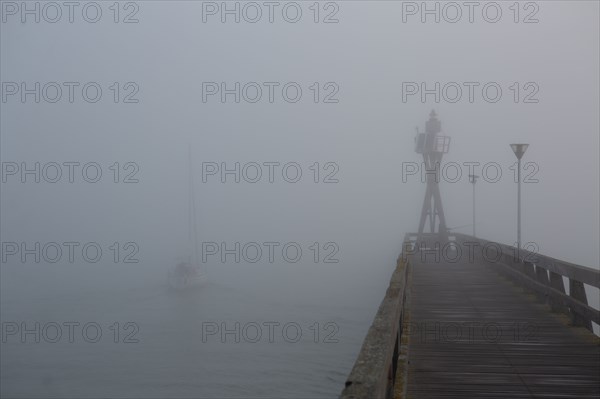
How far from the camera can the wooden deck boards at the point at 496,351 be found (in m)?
5.47

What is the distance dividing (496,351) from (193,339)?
3804cm

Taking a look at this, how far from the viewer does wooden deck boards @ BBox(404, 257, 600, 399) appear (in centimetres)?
547

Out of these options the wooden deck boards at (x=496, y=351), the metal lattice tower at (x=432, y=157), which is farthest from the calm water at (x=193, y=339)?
the wooden deck boards at (x=496, y=351)

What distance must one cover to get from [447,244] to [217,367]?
47.0 ft

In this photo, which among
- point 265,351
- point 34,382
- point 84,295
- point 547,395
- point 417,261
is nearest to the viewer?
point 547,395

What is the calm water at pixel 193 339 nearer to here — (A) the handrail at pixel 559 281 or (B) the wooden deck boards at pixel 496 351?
(A) the handrail at pixel 559 281

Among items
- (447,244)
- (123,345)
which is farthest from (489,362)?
(123,345)

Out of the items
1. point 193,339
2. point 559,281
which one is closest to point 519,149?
point 559,281

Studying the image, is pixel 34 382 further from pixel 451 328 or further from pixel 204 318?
pixel 451 328

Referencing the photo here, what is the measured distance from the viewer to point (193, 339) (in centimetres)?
4278

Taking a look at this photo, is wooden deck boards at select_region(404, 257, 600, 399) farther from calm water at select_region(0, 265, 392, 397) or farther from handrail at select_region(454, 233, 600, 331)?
calm water at select_region(0, 265, 392, 397)

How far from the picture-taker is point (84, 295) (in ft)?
226

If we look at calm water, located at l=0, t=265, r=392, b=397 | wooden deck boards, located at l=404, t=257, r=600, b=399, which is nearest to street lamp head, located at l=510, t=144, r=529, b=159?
wooden deck boards, located at l=404, t=257, r=600, b=399

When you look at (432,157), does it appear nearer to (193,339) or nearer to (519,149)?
(519,149)
